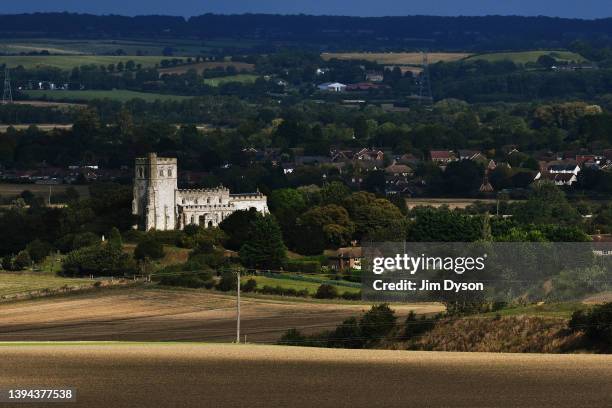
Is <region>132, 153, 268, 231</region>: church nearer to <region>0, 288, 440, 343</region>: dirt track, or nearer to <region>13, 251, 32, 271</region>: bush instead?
<region>13, 251, 32, 271</region>: bush

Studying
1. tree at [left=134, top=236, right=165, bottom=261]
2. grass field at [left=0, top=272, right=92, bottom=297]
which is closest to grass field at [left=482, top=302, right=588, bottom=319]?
grass field at [left=0, top=272, right=92, bottom=297]

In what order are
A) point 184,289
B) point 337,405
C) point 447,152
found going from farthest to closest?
1. point 447,152
2. point 184,289
3. point 337,405

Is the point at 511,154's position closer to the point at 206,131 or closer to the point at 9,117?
the point at 206,131

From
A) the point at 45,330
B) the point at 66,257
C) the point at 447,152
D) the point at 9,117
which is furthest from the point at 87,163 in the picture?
the point at 45,330

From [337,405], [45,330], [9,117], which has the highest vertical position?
[337,405]

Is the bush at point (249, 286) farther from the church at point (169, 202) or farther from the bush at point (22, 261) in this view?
the church at point (169, 202)

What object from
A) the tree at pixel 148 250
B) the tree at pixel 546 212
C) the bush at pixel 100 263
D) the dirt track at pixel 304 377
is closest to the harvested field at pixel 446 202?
the tree at pixel 546 212
